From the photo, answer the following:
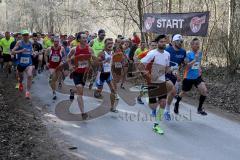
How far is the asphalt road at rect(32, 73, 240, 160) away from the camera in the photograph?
673 centimetres

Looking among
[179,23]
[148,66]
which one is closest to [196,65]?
[148,66]

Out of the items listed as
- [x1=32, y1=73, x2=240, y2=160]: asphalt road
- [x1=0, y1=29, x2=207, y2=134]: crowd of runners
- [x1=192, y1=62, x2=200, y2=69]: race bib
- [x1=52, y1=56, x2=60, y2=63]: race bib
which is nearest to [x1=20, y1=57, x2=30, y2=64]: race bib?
[x1=0, y1=29, x2=207, y2=134]: crowd of runners

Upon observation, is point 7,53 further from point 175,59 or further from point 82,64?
point 175,59

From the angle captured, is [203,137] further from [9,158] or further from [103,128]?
[9,158]

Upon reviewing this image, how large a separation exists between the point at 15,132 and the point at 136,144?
234 centimetres

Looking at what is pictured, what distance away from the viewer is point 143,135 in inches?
312

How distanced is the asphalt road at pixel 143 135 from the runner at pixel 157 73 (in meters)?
0.53

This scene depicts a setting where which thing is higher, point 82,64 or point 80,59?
point 80,59

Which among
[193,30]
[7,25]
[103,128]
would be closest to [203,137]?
[103,128]

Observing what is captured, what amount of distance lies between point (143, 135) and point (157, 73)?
4.48 ft

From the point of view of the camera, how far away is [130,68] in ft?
55.6

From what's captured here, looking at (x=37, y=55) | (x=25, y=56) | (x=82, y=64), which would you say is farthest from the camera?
(x=37, y=55)

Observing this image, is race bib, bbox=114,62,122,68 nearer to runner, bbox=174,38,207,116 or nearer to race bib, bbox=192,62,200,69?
runner, bbox=174,38,207,116

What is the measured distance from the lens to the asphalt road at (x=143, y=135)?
6730 mm
